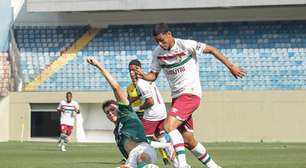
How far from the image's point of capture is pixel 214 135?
35.1 m

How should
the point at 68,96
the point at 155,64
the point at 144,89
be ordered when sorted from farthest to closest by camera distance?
the point at 68,96, the point at 144,89, the point at 155,64

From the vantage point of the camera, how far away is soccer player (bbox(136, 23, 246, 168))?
11195 mm

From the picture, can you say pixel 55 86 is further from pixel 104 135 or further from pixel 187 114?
pixel 187 114

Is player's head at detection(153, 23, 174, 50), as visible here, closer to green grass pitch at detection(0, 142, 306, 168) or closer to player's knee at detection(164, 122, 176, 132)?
player's knee at detection(164, 122, 176, 132)

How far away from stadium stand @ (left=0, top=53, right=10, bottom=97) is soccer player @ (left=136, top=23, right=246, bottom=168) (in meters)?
25.6

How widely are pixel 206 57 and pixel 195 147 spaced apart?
2607 centimetres

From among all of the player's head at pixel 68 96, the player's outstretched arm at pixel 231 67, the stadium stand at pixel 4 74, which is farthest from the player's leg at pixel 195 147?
the stadium stand at pixel 4 74

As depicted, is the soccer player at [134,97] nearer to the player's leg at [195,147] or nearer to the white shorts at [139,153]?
the player's leg at [195,147]

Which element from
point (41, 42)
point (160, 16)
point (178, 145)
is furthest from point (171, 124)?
point (41, 42)

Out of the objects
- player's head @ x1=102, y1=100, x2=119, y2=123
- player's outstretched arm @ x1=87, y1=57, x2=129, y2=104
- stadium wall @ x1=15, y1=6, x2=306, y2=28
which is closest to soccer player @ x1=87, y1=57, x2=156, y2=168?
player's head @ x1=102, y1=100, x2=119, y2=123

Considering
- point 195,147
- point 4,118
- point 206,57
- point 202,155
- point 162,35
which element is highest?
point 206,57

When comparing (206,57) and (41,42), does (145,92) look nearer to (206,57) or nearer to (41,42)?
(206,57)

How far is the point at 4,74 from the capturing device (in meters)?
37.8

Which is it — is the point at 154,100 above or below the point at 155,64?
below
